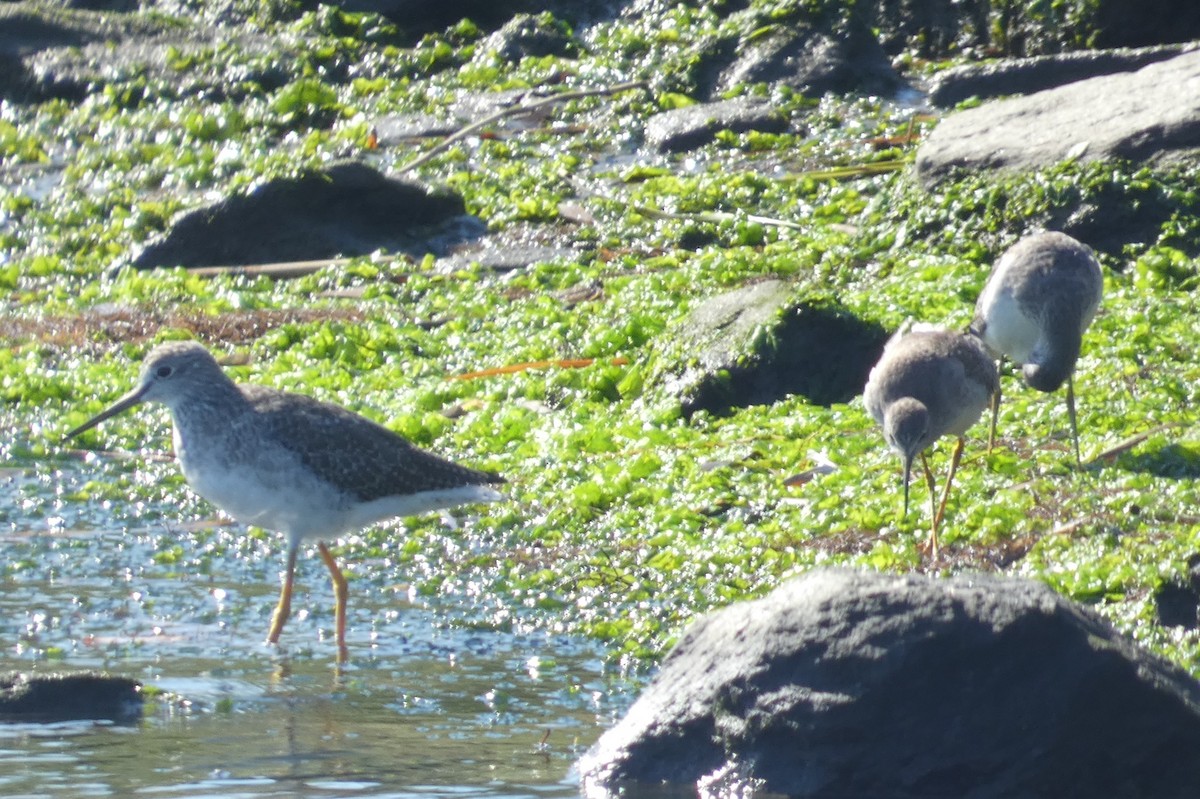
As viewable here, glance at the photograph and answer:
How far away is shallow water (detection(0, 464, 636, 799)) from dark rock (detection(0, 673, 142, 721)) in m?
0.09

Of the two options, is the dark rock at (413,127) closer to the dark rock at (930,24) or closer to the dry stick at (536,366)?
the dark rock at (930,24)

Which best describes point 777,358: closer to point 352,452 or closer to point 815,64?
point 352,452

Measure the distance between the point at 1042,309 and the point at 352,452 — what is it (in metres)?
3.56

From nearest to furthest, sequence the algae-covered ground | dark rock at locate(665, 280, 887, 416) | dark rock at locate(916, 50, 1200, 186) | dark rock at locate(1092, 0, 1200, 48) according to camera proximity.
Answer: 1. the algae-covered ground
2. dark rock at locate(665, 280, 887, 416)
3. dark rock at locate(916, 50, 1200, 186)
4. dark rock at locate(1092, 0, 1200, 48)

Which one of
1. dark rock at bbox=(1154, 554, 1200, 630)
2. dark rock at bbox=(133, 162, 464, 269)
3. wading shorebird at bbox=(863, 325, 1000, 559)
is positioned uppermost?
dark rock at bbox=(133, 162, 464, 269)

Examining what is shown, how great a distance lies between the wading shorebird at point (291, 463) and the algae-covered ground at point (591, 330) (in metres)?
0.44

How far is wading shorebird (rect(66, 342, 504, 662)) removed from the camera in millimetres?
8141

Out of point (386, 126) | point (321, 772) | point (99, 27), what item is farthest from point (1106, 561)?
point (99, 27)

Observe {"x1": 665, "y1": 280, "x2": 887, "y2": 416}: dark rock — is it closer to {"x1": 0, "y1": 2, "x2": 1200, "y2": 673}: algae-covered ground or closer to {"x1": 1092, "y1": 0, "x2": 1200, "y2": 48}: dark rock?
{"x1": 0, "y1": 2, "x2": 1200, "y2": 673}: algae-covered ground

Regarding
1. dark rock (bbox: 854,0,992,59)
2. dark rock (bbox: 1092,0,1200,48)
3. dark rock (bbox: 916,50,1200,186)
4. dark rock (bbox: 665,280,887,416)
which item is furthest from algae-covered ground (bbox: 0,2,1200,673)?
dark rock (bbox: 1092,0,1200,48)

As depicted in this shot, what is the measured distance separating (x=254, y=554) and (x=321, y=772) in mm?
3423

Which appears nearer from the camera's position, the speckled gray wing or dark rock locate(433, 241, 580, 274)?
the speckled gray wing

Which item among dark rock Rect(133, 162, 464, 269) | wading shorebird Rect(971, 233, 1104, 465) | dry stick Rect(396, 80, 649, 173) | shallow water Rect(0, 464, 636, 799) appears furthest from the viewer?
dry stick Rect(396, 80, 649, 173)

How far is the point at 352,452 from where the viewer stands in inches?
327
